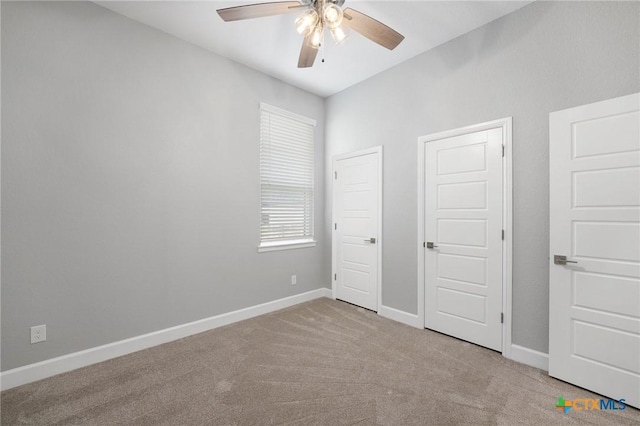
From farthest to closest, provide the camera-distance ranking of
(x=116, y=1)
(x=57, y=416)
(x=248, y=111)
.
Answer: (x=248, y=111) < (x=116, y=1) < (x=57, y=416)

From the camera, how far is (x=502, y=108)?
8.19ft

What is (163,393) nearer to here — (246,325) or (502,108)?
(246,325)

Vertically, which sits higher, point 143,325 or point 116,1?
point 116,1

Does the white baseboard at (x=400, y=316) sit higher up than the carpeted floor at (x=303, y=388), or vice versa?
the white baseboard at (x=400, y=316)

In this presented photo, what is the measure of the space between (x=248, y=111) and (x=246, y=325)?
2514 mm

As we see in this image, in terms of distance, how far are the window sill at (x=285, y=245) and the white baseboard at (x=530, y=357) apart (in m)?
2.54

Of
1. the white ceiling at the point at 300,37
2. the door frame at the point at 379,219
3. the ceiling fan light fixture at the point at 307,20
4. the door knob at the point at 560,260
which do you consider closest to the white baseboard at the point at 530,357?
the door knob at the point at 560,260

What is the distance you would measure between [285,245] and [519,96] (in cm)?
295

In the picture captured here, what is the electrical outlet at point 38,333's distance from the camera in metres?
2.08

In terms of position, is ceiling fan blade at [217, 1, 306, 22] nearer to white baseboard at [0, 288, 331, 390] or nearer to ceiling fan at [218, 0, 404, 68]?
ceiling fan at [218, 0, 404, 68]

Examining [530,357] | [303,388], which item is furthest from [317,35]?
[530,357]

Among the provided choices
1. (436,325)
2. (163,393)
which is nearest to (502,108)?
(436,325)

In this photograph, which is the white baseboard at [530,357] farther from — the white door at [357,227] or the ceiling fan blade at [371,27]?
the ceiling fan blade at [371,27]

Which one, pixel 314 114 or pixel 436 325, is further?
pixel 314 114
